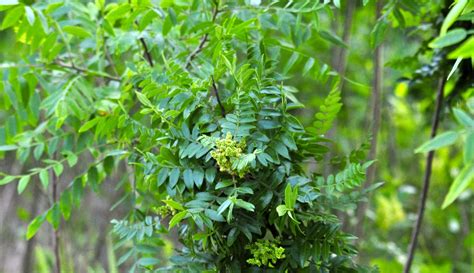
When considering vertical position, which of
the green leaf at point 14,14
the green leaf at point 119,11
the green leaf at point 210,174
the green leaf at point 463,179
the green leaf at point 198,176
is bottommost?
the green leaf at point 198,176

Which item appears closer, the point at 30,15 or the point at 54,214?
the point at 30,15

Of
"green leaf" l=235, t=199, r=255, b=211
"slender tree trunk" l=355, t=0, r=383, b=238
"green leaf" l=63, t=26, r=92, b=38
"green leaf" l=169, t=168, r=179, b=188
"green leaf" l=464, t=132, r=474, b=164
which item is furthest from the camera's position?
"slender tree trunk" l=355, t=0, r=383, b=238

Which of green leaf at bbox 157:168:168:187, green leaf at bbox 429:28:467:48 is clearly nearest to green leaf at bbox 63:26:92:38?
green leaf at bbox 157:168:168:187

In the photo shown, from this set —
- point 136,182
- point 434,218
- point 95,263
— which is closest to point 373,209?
point 434,218

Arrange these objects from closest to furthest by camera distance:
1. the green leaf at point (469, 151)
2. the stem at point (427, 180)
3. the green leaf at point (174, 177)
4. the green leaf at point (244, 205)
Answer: the green leaf at point (469, 151), the green leaf at point (244, 205), the green leaf at point (174, 177), the stem at point (427, 180)

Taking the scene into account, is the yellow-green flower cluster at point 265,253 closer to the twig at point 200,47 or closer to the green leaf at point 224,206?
the green leaf at point 224,206

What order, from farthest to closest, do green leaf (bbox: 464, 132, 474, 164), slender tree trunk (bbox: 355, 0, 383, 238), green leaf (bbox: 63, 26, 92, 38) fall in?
1. slender tree trunk (bbox: 355, 0, 383, 238)
2. green leaf (bbox: 63, 26, 92, 38)
3. green leaf (bbox: 464, 132, 474, 164)

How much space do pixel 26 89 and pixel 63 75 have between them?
3.7 inches

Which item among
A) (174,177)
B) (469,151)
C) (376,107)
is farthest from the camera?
(376,107)

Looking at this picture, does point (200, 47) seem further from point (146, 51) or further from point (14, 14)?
point (14, 14)

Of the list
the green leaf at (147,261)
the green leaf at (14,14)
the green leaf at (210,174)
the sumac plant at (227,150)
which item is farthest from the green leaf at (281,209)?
the green leaf at (14,14)

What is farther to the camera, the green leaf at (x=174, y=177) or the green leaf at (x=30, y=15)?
the green leaf at (x=30, y=15)

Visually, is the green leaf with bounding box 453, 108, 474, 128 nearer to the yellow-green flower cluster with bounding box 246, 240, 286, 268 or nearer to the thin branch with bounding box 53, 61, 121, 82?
the yellow-green flower cluster with bounding box 246, 240, 286, 268

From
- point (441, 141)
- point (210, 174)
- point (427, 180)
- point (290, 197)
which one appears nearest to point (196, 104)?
point (210, 174)
